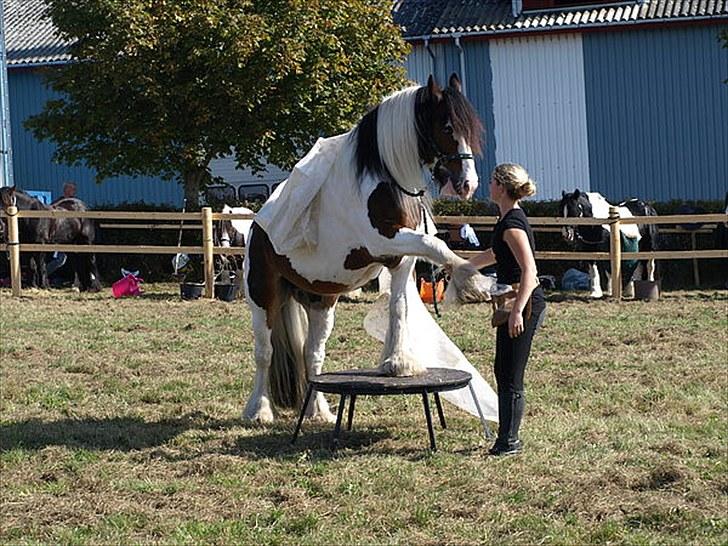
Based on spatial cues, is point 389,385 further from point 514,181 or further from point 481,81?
Result: point 481,81

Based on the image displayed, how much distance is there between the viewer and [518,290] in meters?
6.86

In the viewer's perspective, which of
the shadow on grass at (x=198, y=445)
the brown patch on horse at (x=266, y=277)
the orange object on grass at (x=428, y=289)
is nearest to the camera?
the shadow on grass at (x=198, y=445)

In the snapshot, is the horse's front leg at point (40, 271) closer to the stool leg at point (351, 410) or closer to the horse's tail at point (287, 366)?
the horse's tail at point (287, 366)

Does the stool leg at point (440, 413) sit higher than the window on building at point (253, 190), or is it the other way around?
the window on building at point (253, 190)

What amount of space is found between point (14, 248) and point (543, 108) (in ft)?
40.4

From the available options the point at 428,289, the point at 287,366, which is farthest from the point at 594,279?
the point at 287,366

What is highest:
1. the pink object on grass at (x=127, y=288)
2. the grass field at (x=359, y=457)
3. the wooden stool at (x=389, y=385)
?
the pink object on grass at (x=127, y=288)

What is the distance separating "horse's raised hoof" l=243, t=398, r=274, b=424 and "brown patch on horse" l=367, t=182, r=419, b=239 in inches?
72.5

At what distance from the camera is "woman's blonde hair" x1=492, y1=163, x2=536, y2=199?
6.97 m

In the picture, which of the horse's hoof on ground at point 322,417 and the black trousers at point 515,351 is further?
the horse's hoof on ground at point 322,417

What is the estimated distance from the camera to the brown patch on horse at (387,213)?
7.60 meters

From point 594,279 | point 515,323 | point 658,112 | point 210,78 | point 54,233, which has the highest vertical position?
point 210,78

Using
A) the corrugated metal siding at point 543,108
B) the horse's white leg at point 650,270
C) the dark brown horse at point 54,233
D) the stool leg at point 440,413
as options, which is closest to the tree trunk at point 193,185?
the dark brown horse at point 54,233

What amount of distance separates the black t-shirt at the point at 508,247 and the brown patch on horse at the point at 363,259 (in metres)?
0.85
